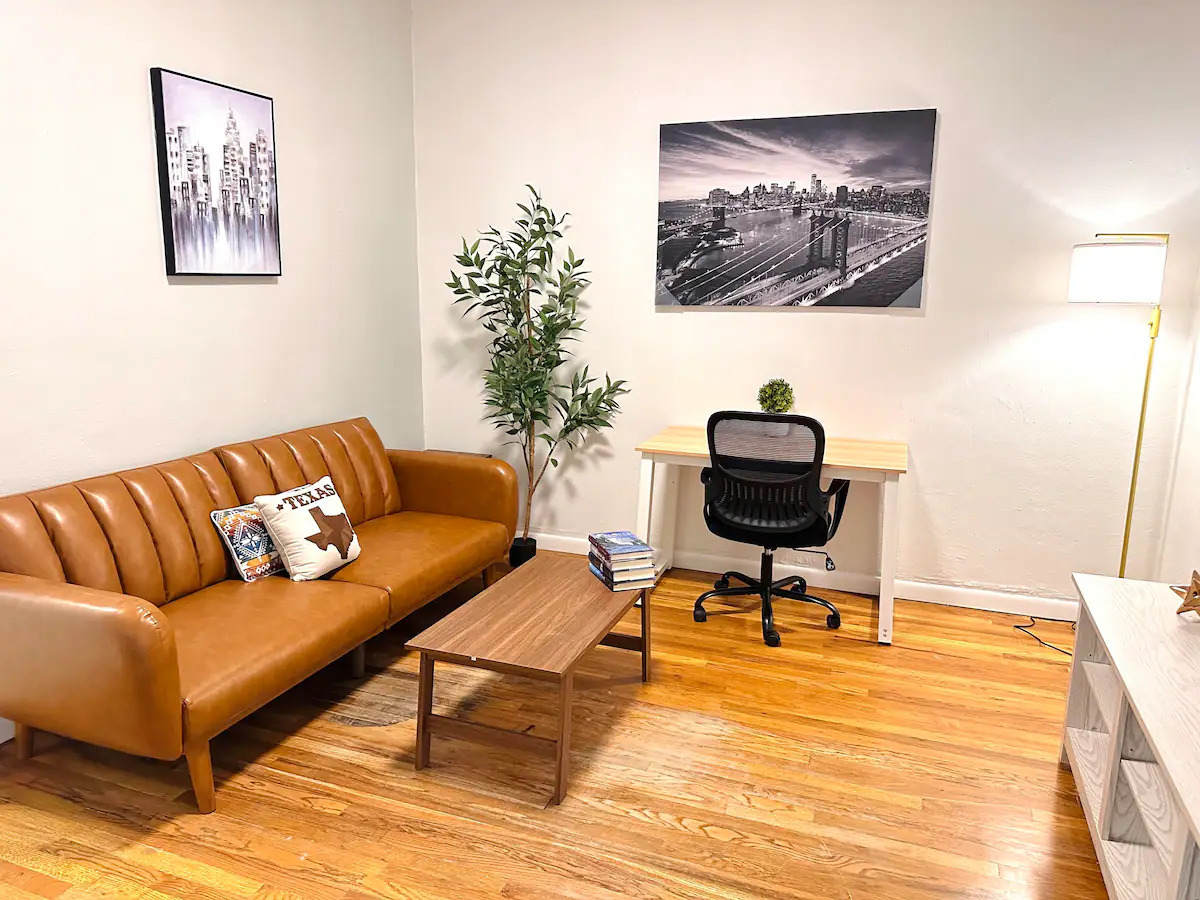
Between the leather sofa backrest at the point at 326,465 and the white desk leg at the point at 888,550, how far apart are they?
2.13 m

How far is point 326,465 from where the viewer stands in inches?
139

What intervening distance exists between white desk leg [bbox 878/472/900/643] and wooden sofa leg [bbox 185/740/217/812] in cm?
248

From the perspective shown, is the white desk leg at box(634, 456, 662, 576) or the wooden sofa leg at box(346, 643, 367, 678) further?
the white desk leg at box(634, 456, 662, 576)

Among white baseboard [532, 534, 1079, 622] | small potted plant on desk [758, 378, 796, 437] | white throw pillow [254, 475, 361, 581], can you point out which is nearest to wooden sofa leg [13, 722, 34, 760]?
white throw pillow [254, 475, 361, 581]

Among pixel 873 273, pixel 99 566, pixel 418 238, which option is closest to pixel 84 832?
pixel 99 566

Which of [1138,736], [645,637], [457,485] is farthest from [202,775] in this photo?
[1138,736]

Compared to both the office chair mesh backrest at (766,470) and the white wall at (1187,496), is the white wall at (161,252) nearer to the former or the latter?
the office chair mesh backrest at (766,470)

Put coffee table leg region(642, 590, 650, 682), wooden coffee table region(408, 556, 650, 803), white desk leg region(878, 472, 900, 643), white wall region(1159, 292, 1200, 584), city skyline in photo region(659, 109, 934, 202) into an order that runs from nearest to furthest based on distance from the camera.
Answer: wooden coffee table region(408, 556, 650, 803) → coffee table leg region(642, 590, 650, 682) → white wall region(1159, 292, 1200, 584) → white desk leg region(878, 472, 900, 643) → city skyline in photo region(659, 109, 934, 202)

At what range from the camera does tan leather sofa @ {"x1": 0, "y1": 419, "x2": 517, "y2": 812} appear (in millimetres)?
2105

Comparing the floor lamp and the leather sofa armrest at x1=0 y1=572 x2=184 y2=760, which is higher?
the floor lamp

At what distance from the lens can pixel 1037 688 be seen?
3102mm

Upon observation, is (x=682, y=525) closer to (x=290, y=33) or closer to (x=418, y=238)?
(x=418, y=238)

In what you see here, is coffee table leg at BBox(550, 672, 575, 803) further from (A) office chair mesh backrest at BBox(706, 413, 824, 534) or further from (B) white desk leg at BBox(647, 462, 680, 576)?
(B) white desk leg at BBox(647, 462, 680, 576)

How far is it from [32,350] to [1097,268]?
3.67 m
